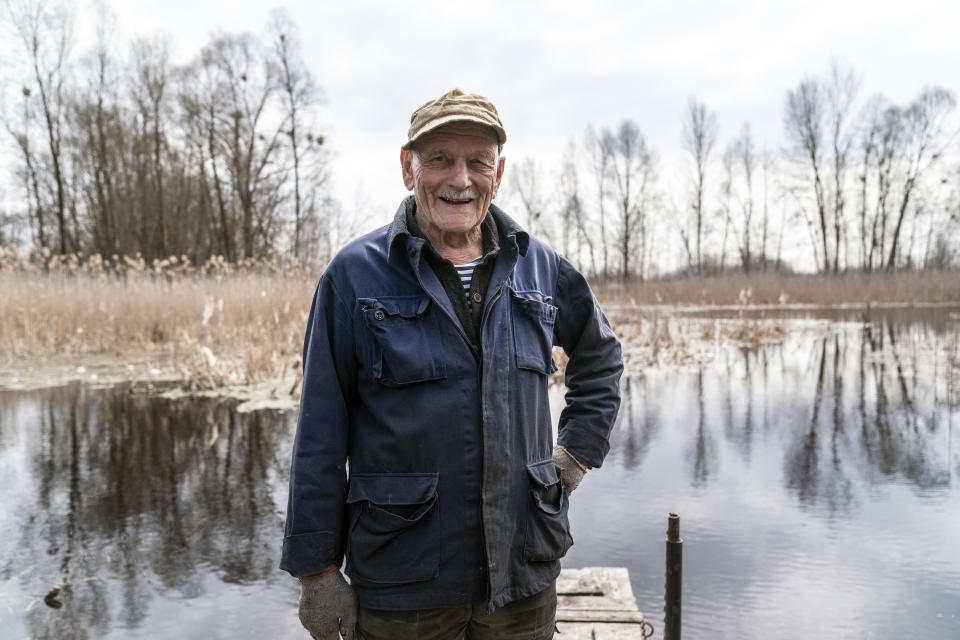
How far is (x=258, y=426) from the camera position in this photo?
7957 millimetres

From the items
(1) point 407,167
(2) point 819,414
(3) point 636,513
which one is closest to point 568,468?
(1) point 407,167

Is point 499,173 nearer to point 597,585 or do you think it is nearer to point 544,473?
point 544,473

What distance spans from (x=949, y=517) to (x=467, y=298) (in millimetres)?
5000

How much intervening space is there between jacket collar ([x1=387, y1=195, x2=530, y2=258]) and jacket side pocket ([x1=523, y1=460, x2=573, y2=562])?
0.68 metres

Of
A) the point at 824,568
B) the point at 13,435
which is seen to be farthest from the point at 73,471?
the point at 824,568

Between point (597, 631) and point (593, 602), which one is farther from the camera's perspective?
point (593, 602)

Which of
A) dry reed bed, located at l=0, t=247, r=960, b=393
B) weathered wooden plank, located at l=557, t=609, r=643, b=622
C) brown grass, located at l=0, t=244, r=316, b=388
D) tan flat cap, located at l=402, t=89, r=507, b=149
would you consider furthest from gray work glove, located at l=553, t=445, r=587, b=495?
brown grass, located at l=0, t=244, r=316, b=388

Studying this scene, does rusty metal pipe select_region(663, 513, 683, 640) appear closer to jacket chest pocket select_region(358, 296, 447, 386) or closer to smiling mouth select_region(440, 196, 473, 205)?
jacket chest pocket select_region(358, 296, 447, 386)

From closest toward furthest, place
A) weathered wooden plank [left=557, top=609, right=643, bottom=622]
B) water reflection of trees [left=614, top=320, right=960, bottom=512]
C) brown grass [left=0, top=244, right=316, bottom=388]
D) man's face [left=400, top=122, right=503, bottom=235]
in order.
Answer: man's face [left=400, top=122, right=503, bottom=235] < weathered wooden plank [left=557, top=609, right=643, bottom=622] < water reflection of trees [left=614, top=320, right=960, bottom=512] < brown grass [left=0, top=244, right=316, bottom=388]

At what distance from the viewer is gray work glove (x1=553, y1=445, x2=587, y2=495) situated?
225 cm

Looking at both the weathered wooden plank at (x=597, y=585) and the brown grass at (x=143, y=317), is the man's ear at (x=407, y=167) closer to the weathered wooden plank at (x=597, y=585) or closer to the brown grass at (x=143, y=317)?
the weathered wooden plank at (x=597, y=585)

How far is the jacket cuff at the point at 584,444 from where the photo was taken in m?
2.28

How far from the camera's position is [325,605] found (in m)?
1.78

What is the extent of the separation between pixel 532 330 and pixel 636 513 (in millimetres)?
3606
